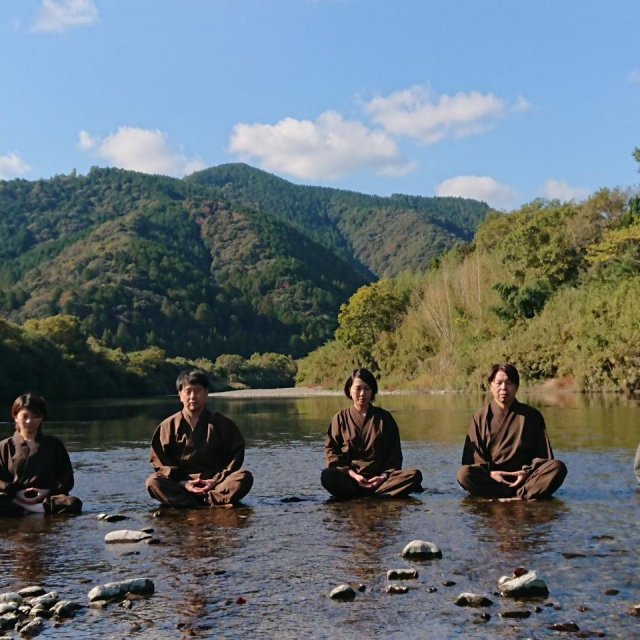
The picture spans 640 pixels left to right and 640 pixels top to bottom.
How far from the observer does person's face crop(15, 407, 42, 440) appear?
8609 mm

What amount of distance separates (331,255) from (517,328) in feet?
381

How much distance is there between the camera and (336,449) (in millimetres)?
9273

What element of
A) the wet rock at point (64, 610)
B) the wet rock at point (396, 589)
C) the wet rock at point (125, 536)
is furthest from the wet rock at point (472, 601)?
the wet rock at point (125, 536)

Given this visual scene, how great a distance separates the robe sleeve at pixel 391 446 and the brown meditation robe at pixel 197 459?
1.50 metres

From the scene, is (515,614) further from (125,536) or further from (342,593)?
(125,536)

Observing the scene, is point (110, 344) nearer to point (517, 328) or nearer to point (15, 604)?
point (517, 328)

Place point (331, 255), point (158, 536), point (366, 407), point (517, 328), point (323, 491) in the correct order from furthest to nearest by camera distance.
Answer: point (331, 255) → point (517, 328) → point (323, 491) → point (366, 407) → point (158, 536)

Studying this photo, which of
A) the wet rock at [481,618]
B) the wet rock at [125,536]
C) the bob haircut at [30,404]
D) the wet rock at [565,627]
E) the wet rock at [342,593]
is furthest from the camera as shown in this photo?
the bob haircut at [30,404]

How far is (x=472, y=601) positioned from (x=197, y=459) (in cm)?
434

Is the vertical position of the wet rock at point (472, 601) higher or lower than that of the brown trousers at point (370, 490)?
lower

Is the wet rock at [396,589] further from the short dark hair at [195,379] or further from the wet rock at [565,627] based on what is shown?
the short dark hair at [195,379]

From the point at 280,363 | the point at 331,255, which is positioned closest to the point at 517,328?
the point at 280,363

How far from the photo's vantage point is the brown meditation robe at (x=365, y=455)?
909cm

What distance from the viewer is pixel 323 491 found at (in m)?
10.1
